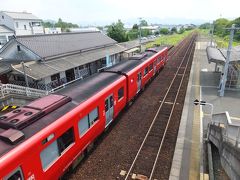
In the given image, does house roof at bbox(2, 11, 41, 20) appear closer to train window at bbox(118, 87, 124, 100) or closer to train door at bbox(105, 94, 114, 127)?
train window at bbox(118, 87, 124, 100)

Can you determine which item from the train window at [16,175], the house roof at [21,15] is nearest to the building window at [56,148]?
the train window at [16,175]

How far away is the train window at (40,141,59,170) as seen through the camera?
6.87 meters

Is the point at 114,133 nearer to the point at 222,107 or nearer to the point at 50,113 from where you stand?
the point at 50,113

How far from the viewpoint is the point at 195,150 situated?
34.9 feet

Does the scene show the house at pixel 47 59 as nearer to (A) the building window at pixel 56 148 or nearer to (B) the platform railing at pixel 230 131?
(A) the building window at pixel 56 148

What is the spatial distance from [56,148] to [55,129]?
797mm

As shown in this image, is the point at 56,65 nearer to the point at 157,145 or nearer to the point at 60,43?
the point at 60,43

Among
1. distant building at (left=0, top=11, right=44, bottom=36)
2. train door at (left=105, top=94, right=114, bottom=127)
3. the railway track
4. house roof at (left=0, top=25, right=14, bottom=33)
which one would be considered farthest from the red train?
house roof at (left=0, top=25, right=14, bottom=33)

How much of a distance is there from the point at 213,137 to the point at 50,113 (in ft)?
27.2

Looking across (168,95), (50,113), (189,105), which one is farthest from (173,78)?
(50,113)

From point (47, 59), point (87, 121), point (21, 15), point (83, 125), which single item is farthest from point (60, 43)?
point (21, 15)

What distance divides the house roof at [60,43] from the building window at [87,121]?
10.9 m

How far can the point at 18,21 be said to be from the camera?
47.5 m

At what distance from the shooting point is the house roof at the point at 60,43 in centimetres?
1934
